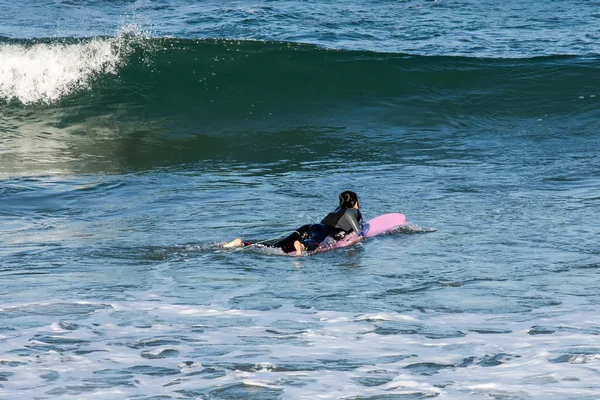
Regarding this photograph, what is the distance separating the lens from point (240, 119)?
63.6 ft

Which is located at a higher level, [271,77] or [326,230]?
[271,77]

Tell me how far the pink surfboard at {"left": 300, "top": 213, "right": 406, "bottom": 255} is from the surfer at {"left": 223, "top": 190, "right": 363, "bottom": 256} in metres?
0.06

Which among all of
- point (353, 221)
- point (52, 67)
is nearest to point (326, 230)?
point (353, 221)

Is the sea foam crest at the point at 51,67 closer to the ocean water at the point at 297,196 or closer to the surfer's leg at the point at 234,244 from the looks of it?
the ocean water at the point at 297,196

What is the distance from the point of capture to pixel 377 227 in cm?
1065

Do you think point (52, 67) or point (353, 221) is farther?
point (52, 67)

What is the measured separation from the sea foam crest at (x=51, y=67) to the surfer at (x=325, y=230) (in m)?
11.5

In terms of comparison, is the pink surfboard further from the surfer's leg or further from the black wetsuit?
the surfer's leg

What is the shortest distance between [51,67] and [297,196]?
10.5m

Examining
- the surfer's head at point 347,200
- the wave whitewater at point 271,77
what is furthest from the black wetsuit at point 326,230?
the wave whitewater at point 271,77

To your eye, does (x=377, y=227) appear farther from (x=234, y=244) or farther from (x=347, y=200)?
(x=234, y=244)

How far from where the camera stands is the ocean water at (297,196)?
19.8 ft

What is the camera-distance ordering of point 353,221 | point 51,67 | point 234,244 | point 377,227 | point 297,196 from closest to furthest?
point 234,244, point 353,221, point 377,227, point 297,196, point 51,67

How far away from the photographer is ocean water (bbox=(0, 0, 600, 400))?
6.03 meters
